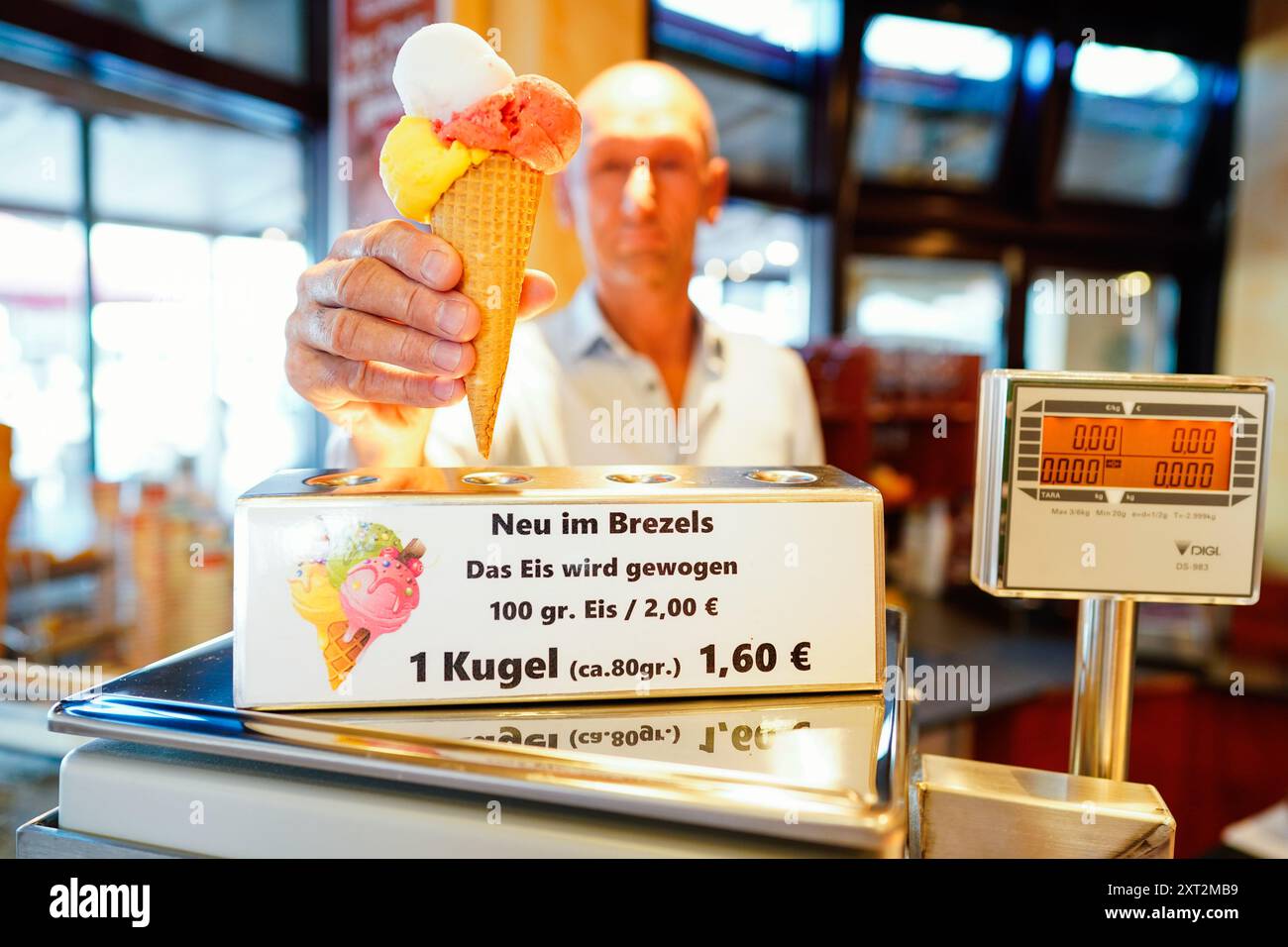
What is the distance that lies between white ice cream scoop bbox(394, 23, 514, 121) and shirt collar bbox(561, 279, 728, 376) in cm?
103

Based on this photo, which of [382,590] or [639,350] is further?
[639,350]

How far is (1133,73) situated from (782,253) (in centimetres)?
213

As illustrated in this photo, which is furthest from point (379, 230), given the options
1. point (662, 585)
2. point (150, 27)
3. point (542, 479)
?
point (150, 27)

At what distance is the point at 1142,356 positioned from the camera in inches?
208

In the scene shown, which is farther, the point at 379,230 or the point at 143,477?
the point at 143,477

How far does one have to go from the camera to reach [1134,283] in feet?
17.0

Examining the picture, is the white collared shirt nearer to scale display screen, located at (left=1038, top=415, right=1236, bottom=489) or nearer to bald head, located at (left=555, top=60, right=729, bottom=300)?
bald head, located at (left=555, top=60, right=729, bottom=300)

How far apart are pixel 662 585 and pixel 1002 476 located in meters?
0.30

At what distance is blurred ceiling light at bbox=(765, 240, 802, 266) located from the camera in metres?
4.47

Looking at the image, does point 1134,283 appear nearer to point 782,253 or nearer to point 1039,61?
point 1039,61

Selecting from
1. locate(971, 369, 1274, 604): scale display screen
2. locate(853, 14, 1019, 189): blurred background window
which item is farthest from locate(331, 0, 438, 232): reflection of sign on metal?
locate(971, 369, 1274, 604): scale display screen

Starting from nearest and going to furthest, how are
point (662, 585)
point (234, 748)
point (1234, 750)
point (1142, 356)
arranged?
point (234, 748) → point (662, 585) → point (1234, 750) → point (1142, 356)

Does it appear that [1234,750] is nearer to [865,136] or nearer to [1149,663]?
[1149,663]

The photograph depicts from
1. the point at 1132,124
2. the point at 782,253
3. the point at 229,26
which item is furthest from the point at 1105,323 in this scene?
the point at 229,26
